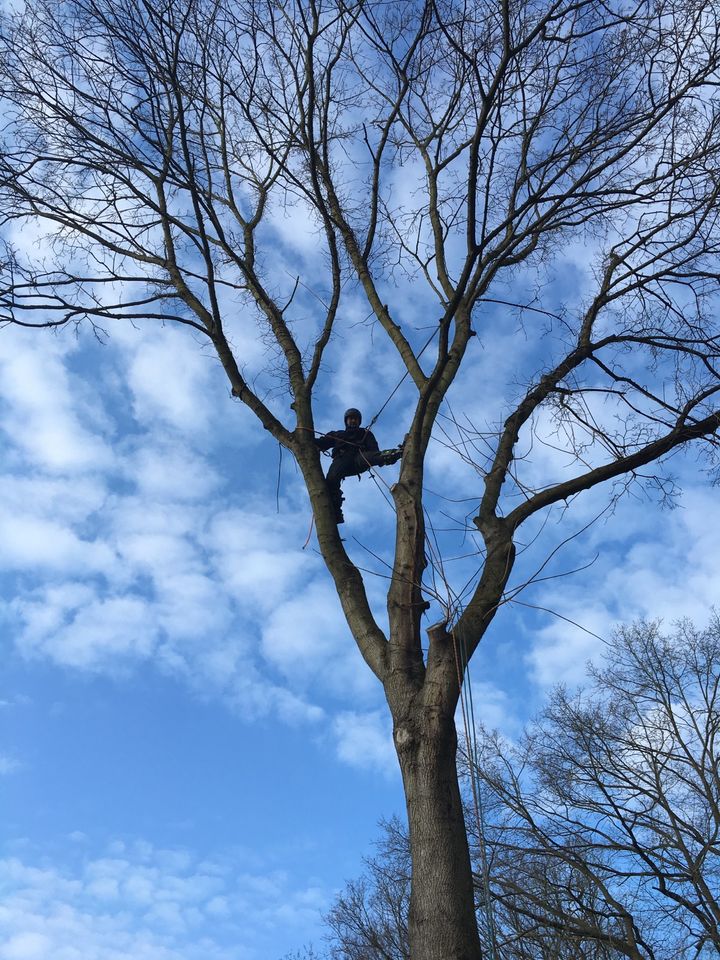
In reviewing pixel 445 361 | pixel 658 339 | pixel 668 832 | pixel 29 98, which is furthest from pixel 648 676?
pixel 29 98

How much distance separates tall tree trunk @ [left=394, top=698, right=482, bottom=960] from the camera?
296 cm

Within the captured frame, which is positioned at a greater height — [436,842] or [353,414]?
[353,414]

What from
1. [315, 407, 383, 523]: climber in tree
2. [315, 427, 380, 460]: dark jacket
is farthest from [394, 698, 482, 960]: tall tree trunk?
[315, 427, 380, 460]: dark jacket

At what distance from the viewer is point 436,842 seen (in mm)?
3121

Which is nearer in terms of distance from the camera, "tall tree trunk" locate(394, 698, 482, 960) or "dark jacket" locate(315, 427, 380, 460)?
"tall tree trunk" locate(394, 698, 482, 960)

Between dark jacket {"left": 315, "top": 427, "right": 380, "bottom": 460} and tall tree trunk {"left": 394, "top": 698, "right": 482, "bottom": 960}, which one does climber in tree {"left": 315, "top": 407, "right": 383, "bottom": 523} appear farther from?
tall tree trunk {"left": 394, "top": 698, "right": 482, "bottom": 960}

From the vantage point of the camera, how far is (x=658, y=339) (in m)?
5.28

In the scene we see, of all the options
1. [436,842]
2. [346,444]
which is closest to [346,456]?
[346,444]

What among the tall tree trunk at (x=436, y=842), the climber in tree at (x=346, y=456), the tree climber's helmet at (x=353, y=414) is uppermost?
the tree climber's helmet at (x=353, y=414)

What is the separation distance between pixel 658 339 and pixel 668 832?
7905 millimetres

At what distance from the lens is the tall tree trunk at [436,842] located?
2.96 metres

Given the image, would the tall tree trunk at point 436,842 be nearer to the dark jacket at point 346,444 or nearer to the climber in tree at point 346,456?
the climber in tree at point 346,456

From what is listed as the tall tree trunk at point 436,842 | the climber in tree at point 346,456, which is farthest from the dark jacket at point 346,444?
the tall tree trunk at point 436,842

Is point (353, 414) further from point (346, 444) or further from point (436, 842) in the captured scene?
point (436, 842)
